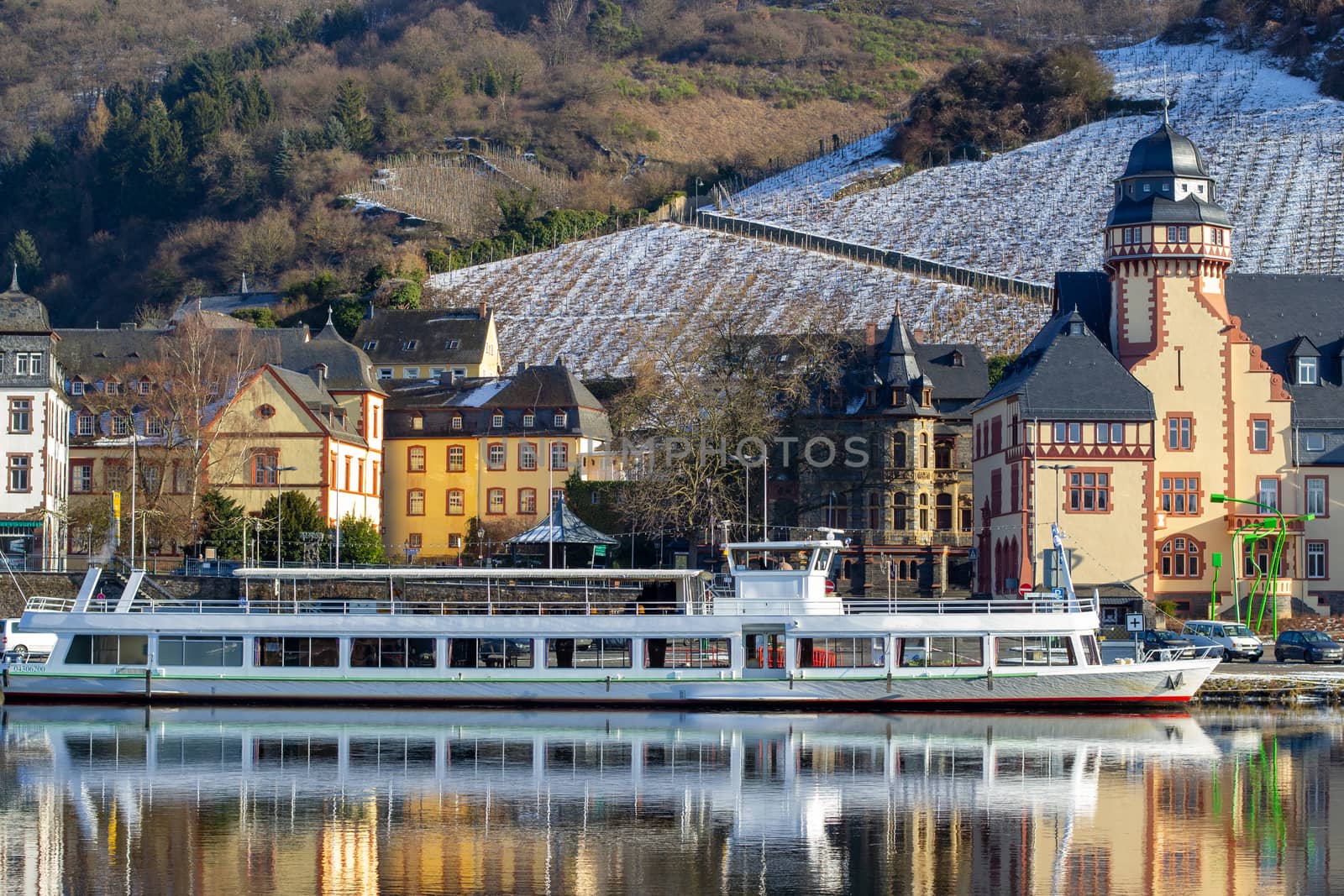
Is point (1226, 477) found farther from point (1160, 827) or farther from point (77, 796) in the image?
point (77, 796)

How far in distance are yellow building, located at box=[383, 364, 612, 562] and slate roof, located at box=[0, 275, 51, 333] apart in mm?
19327

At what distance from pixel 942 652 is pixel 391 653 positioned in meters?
14.5

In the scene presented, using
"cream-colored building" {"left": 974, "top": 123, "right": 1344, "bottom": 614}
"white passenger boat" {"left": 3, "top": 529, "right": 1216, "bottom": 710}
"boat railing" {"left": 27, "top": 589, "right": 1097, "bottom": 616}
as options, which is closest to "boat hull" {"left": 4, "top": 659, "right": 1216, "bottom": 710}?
"white passenger boat" {"left": 3, "top": 529, "right": 1216, "bottom": 710}

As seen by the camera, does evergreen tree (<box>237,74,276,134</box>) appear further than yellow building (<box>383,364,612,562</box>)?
Yes

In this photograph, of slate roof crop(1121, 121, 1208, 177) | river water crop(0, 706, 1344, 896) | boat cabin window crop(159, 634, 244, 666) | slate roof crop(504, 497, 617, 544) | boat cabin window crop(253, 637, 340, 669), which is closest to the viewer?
river water crop(0, 706, 1344, 896)

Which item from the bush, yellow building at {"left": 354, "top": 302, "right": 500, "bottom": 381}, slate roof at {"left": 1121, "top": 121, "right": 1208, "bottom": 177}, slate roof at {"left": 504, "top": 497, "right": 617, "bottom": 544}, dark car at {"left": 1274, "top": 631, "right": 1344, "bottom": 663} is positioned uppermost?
the bush

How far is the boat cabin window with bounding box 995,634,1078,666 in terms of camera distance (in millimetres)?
51375

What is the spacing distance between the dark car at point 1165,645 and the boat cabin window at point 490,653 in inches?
648

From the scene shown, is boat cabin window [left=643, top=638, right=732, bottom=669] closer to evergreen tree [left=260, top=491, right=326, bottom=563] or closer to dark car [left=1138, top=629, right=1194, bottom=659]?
dark car [left=1138, top=629, right=1194, bottom=659]

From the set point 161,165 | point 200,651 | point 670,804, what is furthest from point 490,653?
point 161,165

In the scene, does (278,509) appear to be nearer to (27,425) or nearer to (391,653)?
(27,425)

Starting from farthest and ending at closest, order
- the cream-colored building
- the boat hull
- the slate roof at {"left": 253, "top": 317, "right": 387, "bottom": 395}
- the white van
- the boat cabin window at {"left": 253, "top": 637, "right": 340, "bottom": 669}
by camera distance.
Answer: the slate roof at {"left": 253, "top": 317, "right": 387, "bottom": 395} < the cream-colored building < the white van < the boat cabin window at {"left": 253, "top": 637, "right": 340, "bottom": 669} < the boat hull

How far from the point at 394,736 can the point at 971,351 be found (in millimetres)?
49273

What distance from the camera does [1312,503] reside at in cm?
7562
